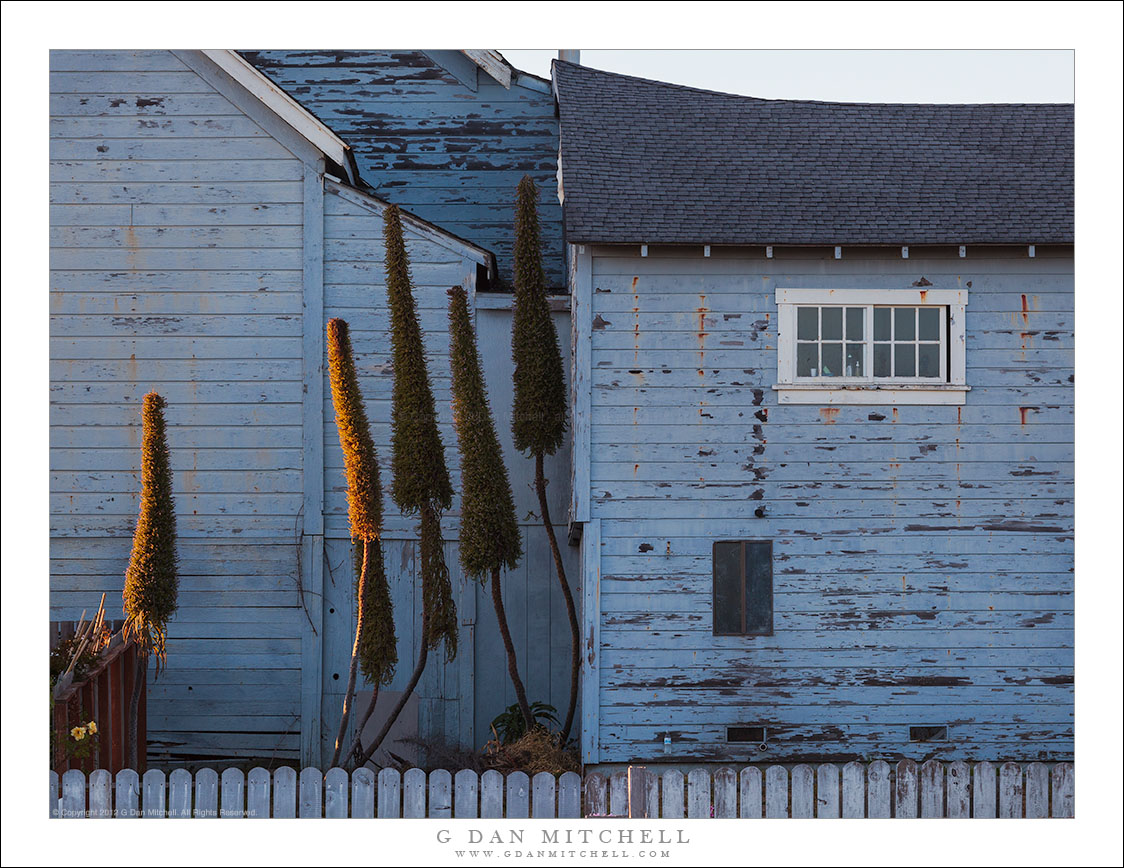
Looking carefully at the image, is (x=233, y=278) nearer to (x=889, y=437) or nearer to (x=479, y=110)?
(x=479, y=110)

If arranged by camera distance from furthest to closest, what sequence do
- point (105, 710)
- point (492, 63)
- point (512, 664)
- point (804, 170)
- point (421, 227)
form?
point (492, 63)
point (421, 227)
point (512, 664)
point (804, 170)
point (105, 710)

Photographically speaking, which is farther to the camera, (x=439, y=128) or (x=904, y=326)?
(x=439, y=128)

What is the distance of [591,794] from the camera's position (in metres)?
7.38

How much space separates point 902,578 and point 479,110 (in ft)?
21.9

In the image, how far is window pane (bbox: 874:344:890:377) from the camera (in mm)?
9258

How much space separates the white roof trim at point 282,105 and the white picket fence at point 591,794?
559 centimetres

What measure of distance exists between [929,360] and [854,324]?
2.17 ft

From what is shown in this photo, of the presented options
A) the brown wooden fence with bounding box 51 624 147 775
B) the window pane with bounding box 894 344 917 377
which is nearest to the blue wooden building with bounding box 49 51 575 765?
the brown wooden fence with bounding box 51 624 147 775

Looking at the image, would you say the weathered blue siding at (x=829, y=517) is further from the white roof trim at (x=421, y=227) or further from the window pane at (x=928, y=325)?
the white roof trim at (x=421, y=227)

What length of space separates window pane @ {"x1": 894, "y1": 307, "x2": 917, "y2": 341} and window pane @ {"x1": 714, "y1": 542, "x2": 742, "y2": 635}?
207 cm

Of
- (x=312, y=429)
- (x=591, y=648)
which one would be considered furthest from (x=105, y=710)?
(x=591, y=648)

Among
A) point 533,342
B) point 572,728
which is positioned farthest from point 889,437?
point 572,728

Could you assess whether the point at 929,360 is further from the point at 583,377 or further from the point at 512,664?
the point at 512,664

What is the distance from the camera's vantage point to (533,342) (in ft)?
32.2
